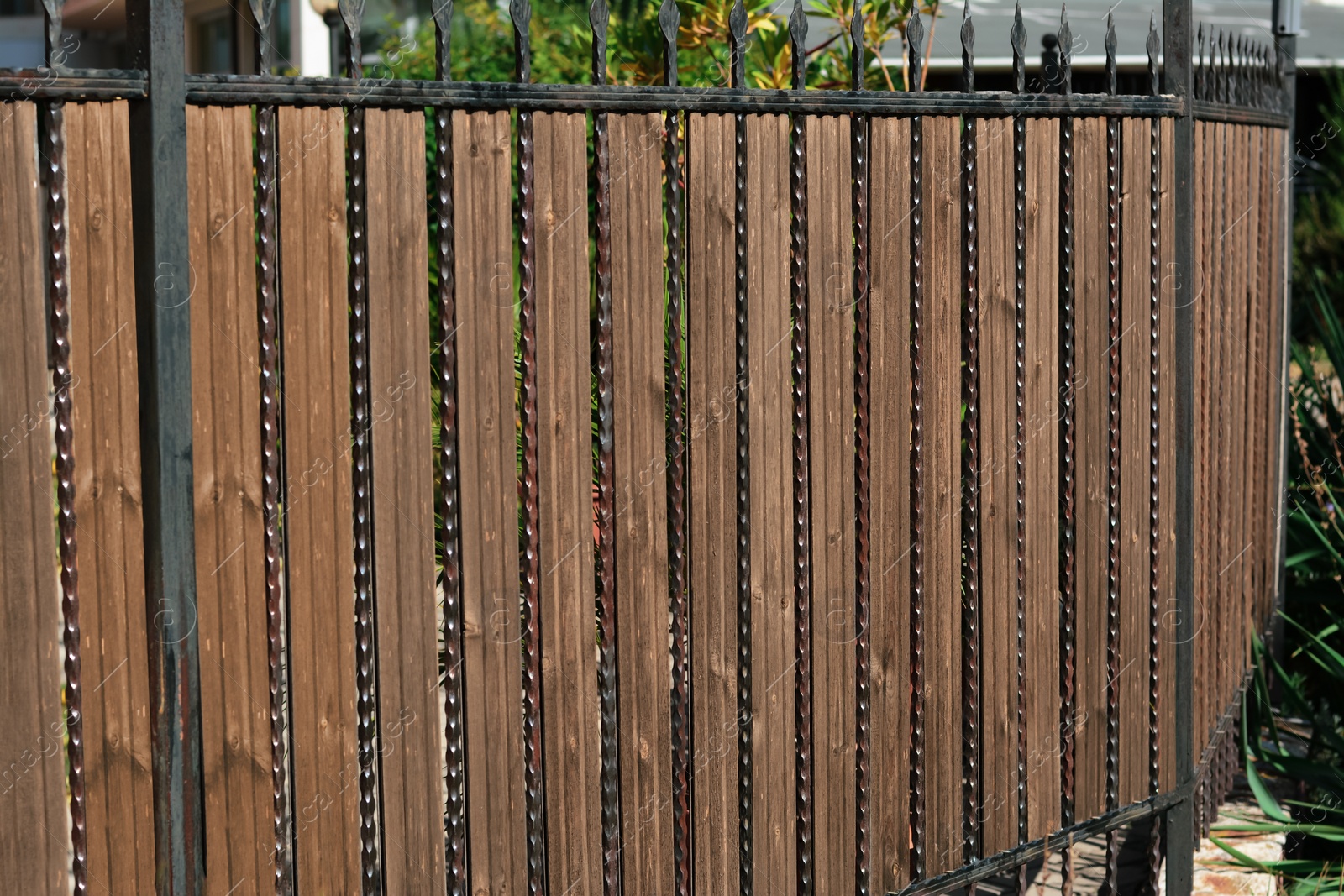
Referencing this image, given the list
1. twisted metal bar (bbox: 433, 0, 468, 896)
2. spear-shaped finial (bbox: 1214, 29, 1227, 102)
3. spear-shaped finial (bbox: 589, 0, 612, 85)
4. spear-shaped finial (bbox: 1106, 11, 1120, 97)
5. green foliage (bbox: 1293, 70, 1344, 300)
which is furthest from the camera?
green foliage (bbox: 1293, 70, 1344, 300)

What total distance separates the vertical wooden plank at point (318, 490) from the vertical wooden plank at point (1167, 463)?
2121 mm

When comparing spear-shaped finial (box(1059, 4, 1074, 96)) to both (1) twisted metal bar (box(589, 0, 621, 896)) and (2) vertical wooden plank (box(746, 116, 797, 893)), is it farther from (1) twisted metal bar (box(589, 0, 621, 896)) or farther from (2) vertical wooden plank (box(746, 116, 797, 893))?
(1) twisted metal bar (box(589, 0, 621, 896))

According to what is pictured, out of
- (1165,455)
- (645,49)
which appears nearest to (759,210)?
(1165,455)

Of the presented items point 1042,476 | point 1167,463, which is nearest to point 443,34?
point 1042,476

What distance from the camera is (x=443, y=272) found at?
2523 mm

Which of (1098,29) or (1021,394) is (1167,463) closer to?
(1021,394)

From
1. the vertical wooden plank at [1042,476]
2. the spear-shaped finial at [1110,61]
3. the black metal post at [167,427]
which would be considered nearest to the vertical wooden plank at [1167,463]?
the spear-shaped finial at [1110,61]

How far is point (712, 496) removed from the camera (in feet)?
9.35

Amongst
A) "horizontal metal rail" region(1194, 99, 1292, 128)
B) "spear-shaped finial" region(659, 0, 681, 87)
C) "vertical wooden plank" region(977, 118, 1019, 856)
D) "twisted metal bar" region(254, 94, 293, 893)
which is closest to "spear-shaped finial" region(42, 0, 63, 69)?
"twisted metal bar" region(254, 94, 293, 893)

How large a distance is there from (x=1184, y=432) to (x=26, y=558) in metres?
2.70

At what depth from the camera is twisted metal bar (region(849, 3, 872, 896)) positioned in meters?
2.99

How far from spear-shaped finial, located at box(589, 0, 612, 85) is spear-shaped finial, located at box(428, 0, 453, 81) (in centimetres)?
26

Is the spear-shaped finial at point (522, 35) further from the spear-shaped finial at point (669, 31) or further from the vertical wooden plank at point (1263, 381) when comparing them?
the vertical wooden plank at point (1263, 381)

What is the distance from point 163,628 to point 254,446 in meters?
0.31
